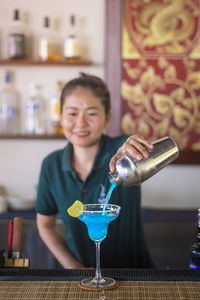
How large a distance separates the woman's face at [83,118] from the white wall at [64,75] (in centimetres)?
130

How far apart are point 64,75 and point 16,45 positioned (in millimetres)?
359

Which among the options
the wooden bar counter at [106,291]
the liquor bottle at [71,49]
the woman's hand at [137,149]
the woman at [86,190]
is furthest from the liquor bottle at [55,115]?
the wooden bar counter at [106,291]

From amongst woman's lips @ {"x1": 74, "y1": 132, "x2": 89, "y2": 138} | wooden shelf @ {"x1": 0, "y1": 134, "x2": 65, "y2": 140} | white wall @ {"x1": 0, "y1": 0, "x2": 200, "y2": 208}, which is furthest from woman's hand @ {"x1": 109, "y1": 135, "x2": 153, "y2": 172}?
white wall @ {"x1": 0, "y1": 0, "x2": 200, "y2": 208}

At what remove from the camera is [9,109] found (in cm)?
310

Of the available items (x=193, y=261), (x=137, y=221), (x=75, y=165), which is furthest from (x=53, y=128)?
(x=193, y=261)

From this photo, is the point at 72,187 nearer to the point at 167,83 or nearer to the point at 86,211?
the point at 86,211

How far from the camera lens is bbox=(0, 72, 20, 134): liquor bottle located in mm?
3109

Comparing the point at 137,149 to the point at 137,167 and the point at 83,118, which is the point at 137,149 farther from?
the point at 83,118

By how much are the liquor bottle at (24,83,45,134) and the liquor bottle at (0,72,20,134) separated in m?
0.07

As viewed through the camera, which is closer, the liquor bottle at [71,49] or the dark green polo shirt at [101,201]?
the dark green polo shirt at [101,201]

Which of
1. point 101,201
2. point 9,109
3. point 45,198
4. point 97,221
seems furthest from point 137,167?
point 9,109

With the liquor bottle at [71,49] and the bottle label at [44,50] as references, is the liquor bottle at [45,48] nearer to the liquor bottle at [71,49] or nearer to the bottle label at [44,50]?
the bottle label at [44,50]

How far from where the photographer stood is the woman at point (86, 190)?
1.82m

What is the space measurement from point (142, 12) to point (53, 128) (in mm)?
927
